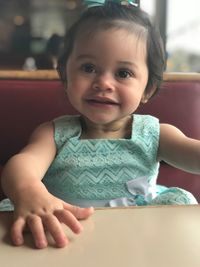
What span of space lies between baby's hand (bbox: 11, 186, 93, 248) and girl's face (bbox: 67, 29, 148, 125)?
0.30 metres

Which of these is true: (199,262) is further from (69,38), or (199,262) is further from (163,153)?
(69,38)

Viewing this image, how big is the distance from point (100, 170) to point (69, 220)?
37 centimetres

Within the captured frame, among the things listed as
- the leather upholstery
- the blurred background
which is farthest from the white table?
the blurred background

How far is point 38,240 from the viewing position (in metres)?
0.49

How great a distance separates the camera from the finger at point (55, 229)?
49cm

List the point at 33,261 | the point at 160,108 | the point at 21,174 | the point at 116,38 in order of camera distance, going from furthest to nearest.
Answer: the point at 160,108
the point at 116,38
the point at 21,174
the point at 33,261

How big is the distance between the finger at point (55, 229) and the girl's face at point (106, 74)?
352 millimetres

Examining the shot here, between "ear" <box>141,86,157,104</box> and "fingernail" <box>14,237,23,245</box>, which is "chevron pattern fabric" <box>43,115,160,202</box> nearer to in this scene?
"ear" <box>141,86,157,104</box>

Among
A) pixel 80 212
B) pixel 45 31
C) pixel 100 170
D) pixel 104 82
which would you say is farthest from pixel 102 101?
pixel 45 31

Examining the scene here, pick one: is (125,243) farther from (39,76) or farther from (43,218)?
(39,76)

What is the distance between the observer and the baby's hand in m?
0.49

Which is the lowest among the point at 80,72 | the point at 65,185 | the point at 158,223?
the point at 65,185

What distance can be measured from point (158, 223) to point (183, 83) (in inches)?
28.3

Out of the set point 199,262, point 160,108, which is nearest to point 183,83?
point 160,108
